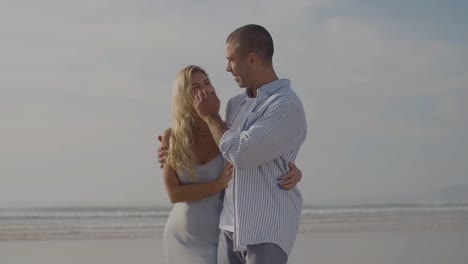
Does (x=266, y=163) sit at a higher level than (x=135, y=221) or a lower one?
higher

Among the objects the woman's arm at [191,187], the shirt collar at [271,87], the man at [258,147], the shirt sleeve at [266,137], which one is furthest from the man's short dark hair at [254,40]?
the woman's arm at [191,187]

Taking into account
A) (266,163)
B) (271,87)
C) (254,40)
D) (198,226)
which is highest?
(254,40)

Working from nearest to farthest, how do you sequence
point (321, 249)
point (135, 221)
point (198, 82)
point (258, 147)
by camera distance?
point (258, 147) → point (198, 82) → point (321, 249) → point (135, 221)

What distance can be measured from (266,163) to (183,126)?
63cm

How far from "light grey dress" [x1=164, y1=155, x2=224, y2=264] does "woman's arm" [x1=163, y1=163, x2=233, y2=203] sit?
36 mm

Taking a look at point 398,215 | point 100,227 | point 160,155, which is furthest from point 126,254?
point 398,215

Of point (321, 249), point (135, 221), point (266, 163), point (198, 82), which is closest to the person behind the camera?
point (266, 163)

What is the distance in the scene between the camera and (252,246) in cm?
322

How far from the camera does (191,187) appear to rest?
3746mm

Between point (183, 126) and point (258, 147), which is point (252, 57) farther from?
point (183, 126)

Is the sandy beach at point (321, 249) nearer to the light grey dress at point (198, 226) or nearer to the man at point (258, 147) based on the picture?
the light grey dress at point (198, 226)

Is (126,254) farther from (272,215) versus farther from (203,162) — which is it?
(272,215)

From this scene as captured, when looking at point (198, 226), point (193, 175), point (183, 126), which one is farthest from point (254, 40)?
point (198, 226)

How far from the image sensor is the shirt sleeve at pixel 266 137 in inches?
123
